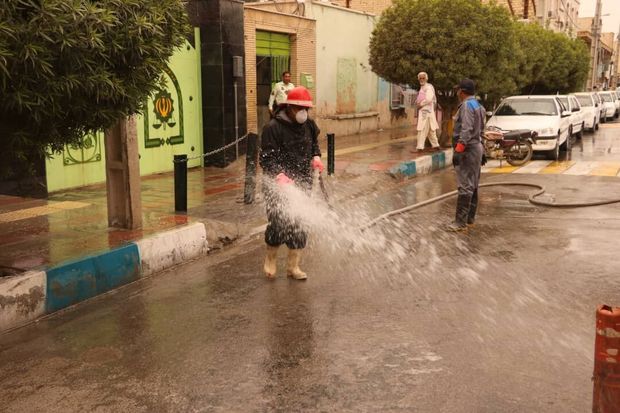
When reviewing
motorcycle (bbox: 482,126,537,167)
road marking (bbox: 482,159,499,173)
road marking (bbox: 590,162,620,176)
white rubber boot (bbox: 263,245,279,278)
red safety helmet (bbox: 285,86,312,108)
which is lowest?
road marking (bbox: 482,159,499,173)

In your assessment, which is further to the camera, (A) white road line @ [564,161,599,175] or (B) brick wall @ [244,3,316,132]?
(B) brick wall @ [244,3,316,132]

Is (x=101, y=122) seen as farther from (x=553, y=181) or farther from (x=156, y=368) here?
(x=553, y=181)

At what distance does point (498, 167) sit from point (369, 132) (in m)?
8.18

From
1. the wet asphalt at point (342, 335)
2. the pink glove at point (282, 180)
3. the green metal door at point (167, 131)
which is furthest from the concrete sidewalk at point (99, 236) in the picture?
the pink glove at point (282, 180)

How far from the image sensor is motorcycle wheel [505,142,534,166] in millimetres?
15469

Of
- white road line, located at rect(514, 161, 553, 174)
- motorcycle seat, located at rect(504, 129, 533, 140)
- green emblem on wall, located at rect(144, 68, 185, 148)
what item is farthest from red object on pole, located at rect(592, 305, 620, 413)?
motorcycle seat, located at rect(504, 129, 533, 140)

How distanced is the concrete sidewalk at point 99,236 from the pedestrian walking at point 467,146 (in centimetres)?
263

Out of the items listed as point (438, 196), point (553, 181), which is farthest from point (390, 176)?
point (553, 181)

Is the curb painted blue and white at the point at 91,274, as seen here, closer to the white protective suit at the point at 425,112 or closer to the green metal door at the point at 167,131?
the green metal door at the point at 167,131

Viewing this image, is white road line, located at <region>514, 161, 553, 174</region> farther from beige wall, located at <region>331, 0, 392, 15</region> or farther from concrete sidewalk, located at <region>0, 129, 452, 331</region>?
beige wall, located at <region>331, 0, 392, 15</region>

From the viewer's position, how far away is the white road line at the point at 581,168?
14133 millimetres

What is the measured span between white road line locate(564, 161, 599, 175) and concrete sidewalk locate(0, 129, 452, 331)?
14.7 feet

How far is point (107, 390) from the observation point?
3.95 m

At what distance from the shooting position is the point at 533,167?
599 inches
